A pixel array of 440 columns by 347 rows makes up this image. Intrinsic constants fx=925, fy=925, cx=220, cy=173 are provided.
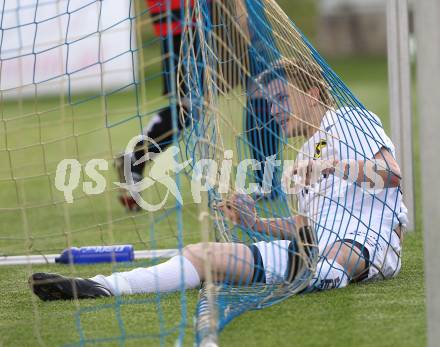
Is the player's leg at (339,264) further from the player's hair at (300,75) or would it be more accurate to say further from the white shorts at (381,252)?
the player's hair at (300,75)

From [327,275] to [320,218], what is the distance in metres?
0.21

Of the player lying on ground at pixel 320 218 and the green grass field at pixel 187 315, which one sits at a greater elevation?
the player lying on ground at pixel 320 218

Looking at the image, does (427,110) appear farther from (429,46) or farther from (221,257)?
(221,257)

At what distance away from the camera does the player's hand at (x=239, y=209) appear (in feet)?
9.97

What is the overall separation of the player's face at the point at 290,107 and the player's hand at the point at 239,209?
0.27 metres

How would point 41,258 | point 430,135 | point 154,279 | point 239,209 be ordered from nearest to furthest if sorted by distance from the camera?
point 430,135 < point 239,209 < point 154,279 < point 41,258

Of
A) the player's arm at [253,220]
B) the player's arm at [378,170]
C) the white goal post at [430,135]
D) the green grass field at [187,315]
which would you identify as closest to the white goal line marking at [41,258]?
the green grass field at [187,315]

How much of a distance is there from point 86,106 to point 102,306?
7098 mm

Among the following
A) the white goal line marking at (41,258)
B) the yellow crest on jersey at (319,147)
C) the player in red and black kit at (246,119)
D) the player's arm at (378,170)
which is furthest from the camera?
the white goal line marking at (41,258)

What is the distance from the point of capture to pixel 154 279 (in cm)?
317

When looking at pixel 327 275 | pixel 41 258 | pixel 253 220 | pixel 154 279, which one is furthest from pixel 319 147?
pixel 41 258

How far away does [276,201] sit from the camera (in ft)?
10.9

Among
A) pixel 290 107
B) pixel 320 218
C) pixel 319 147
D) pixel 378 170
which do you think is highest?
pixel 290 107

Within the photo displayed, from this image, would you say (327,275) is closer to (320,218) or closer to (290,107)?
(320,218)
